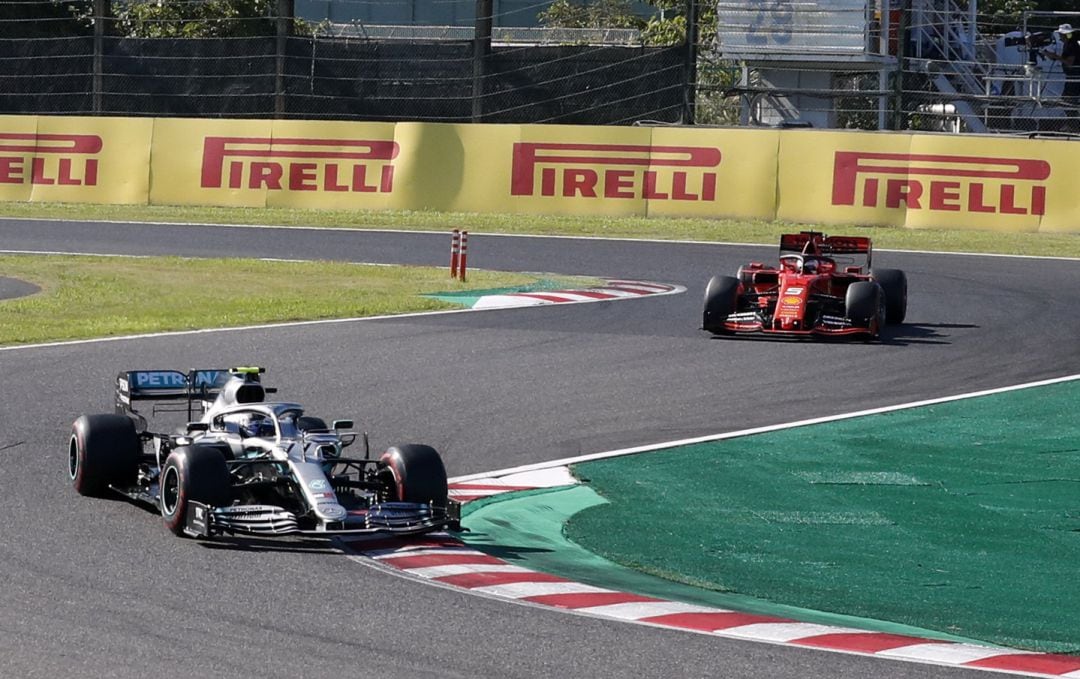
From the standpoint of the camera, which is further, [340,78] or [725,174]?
[340,78]

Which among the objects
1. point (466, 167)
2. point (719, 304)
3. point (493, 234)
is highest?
point (466, 167)

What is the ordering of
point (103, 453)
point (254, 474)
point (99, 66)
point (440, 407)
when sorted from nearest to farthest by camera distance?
point (254, 474) → point (103, 453) → point (440, 407) → point (99, 66)

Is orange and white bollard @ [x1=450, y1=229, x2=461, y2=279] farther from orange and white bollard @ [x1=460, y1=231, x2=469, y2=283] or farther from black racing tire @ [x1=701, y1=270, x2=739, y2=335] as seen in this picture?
black racing tire @ [x1=701, y1=270, x2=739, y2=335]

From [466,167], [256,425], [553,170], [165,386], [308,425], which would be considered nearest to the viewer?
[256,425]

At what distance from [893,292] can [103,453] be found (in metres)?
11.0

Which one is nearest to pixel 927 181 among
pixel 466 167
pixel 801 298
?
pixel 466 167

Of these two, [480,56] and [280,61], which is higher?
[480,56]

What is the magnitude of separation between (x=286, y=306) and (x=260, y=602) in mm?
12039

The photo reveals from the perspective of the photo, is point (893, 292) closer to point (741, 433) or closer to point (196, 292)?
point (741, 433)

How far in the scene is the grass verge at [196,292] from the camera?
18281 mm

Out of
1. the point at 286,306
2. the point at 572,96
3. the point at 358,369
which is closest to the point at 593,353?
the point at 358,369

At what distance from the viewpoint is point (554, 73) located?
32.0 m

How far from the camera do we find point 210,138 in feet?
102

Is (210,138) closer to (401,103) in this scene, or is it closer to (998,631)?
(401,103)
